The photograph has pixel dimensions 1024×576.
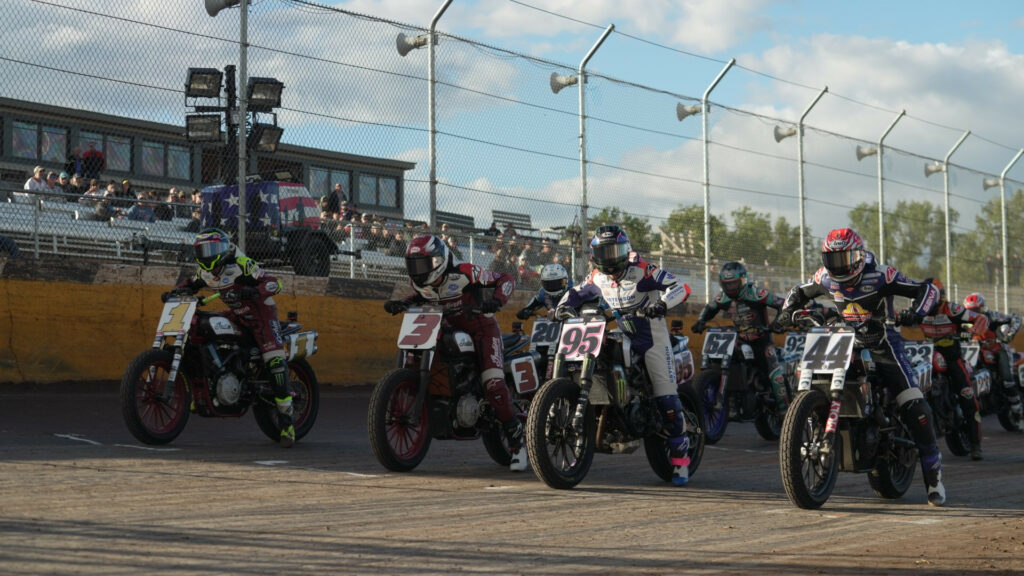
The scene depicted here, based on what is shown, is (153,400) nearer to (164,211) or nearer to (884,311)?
(164,211)

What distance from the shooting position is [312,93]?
48.4ft

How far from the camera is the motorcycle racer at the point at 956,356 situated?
1230 cm

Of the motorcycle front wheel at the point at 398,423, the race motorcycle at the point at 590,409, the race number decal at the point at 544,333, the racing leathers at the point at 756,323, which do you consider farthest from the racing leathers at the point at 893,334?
the racing leathers at the point at 756,323

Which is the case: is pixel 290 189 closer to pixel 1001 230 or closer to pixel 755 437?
pixel 755 437

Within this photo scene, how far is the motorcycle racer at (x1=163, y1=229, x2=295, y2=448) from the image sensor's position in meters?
10.7

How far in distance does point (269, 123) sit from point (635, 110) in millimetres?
6671

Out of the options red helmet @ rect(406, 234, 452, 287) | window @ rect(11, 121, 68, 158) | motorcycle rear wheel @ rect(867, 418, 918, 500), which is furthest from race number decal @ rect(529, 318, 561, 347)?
window @ rect(11, 121, 68, 158)

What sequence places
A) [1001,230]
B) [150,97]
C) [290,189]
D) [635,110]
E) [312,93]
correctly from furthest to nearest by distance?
[1001,230]
[635,110]
[290,189]
[312,93]
[150,97]

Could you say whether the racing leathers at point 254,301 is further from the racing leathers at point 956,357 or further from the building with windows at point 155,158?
the racing leathers at point 956,357

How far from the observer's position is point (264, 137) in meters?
14.4

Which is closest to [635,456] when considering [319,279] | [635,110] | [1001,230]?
[319,279]

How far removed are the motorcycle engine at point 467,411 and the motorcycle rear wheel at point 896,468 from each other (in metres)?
2.87

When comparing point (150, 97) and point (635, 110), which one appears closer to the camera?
point (150, 97)

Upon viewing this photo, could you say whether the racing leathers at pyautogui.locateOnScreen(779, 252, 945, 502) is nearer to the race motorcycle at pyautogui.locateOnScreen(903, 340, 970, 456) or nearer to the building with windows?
the race motorcycle at pyautogui.locateOnScreen(903, 340, 970, 456)
